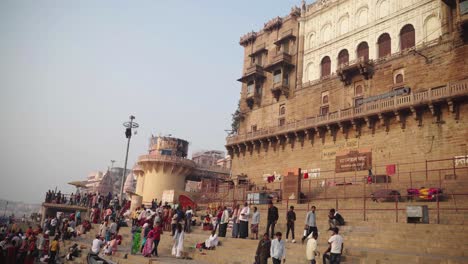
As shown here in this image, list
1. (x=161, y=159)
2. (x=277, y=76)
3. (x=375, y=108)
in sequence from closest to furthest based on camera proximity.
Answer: (x=375, y=108)
(x=277, y=76)
(x=161, y=159)

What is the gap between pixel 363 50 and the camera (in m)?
29.0

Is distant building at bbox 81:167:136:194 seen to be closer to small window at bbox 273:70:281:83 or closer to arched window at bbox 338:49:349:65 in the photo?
small window at bbox 273:70:281:83

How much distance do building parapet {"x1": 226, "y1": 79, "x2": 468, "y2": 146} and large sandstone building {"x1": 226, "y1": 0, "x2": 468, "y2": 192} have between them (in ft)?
0.20

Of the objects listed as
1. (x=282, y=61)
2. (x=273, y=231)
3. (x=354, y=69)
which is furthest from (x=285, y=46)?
(x=273, y=231)

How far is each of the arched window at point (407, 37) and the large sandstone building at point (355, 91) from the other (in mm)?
67

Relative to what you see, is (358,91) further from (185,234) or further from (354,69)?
(185,234)

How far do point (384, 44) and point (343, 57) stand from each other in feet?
12.3

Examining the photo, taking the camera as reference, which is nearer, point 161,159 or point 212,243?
point 212,243

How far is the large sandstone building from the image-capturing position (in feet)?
73.5

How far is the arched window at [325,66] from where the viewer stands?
31683 millimetres

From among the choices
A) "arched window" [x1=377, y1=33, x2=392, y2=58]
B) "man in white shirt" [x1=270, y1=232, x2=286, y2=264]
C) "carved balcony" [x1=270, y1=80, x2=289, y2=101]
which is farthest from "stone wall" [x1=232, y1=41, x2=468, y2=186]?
"man in white shirt" [x1=270, y1=232, x2=286, y2=264]

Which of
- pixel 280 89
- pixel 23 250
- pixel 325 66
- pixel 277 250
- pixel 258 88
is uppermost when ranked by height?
pixel 325 66

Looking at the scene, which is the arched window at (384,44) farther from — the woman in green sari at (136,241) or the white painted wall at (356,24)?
the woman in green sari at (136,241)

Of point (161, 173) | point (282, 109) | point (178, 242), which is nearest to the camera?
point (178, 242)
